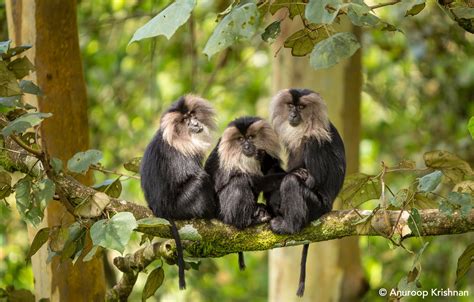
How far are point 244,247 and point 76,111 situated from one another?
1.06m

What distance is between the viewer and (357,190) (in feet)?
10.8

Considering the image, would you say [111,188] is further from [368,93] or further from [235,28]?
[368,93]

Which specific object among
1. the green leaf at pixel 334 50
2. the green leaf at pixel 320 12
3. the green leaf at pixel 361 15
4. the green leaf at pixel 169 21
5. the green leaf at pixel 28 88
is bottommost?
the green leaf at pixel 28 88

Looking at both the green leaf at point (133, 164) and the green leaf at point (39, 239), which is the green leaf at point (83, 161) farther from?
the green leaf at point (133, 164)

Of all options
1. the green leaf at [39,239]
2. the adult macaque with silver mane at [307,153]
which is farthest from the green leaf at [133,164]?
the green leaf at [39,239]

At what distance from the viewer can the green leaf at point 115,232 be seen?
2232 millimetres

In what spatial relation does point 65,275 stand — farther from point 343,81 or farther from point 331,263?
point 343,81

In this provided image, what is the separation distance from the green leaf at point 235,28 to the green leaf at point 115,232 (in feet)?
2.19

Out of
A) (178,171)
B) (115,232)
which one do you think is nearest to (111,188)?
(178,171)

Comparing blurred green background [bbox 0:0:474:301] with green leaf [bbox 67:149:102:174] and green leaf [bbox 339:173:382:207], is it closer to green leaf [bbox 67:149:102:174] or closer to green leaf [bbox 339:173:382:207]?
green leaf [bbox 339:173:382:207]

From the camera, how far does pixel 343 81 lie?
456cm

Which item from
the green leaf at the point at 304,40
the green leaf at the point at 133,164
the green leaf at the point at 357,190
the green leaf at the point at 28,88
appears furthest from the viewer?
the green leaf at the point at 133,164

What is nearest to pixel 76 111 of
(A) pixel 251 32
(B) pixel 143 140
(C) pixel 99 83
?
(A) pixel 251 32

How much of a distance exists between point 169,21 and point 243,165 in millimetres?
1744
